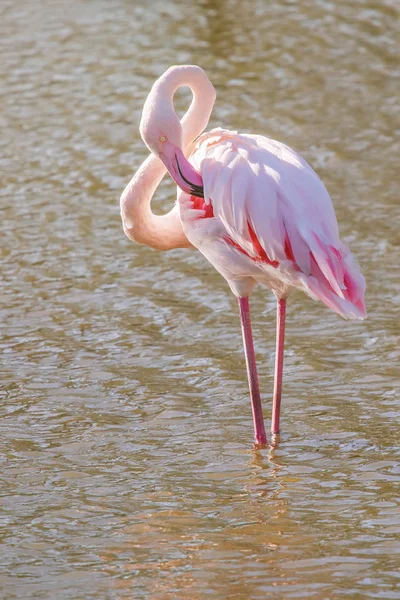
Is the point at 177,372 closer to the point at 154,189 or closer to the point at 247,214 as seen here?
the point at 154,189

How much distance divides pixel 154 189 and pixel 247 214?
0.79 meters

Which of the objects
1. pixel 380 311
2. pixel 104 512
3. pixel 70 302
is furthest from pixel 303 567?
pixel 70 302

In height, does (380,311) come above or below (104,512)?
below

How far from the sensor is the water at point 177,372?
4.60 m

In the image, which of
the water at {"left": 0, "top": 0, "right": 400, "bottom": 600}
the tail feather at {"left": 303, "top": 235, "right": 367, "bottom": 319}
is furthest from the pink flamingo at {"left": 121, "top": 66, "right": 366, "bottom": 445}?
the water at {"left": 0, "top": 0, "right": 400, "bottom": 600}

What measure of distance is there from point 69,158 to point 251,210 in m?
5.21

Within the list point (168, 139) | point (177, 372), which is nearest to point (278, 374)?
point (177, 372)

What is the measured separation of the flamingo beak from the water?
1.19 m

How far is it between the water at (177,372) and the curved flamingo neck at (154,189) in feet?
2.84

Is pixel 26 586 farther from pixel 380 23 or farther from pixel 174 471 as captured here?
pixel 380 23

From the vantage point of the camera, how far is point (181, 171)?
→ 557 centimetres

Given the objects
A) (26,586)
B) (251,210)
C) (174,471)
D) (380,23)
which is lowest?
(380,23)

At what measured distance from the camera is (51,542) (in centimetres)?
475

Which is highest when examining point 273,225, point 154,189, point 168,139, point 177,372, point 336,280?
point 168,139
